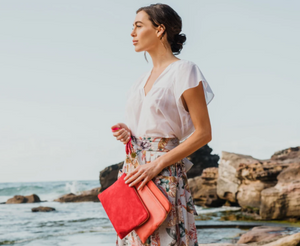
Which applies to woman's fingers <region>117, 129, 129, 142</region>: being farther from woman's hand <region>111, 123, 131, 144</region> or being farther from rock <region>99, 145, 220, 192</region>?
rock <region>99, 145, 220, 192</region>

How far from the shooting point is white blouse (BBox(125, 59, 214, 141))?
5.34 ft

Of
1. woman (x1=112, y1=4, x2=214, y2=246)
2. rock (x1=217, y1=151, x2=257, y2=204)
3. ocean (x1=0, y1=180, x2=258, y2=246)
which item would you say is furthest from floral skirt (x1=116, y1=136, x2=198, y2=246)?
rock (x1=217, y1=151, x2=257, y2=204)

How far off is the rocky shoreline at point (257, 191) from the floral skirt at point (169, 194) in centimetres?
318

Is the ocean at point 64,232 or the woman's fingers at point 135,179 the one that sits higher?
the woman's fingers at point 135,179

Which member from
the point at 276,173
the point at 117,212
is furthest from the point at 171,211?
the point at 276,173

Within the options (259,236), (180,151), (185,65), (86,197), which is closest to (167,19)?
(185,65)

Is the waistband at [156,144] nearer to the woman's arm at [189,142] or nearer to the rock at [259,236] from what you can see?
the woman's arm at [189,142]

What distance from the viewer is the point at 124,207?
1.55 metres

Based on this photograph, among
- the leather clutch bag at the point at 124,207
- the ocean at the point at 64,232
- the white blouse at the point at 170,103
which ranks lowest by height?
the ocean at the point at 64,232

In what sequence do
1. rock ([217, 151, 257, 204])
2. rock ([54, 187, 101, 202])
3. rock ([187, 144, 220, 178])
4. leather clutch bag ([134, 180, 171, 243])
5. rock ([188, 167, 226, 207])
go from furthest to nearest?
1. rock ([54, 187, 101, 202])
2. rock ([187, 144, 220, 178])
3. rock ([188, 167, 226, 207])
4. rock ([217, 151, 257, 204])
5. leather clutch bag ([134, 180, 171, 243])

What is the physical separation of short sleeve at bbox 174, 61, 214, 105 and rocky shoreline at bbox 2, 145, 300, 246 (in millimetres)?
3330

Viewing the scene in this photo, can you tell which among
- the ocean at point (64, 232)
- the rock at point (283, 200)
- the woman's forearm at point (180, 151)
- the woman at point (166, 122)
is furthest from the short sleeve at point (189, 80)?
the rock at point (283, 200)

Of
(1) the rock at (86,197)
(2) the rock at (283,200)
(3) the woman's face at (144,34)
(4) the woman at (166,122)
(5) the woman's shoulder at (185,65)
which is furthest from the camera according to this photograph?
(1) the rock at (86,197)

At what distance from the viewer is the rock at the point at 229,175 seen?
11711 millimetres
